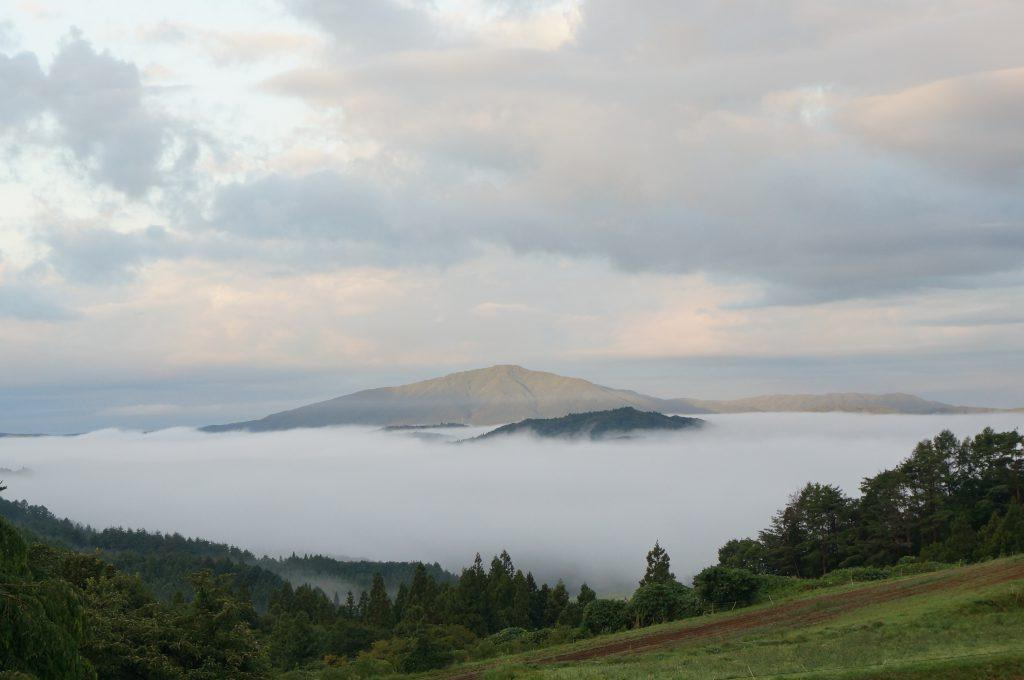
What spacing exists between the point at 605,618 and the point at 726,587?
31.5ft

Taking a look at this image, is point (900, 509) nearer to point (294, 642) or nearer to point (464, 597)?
point (464, 597)

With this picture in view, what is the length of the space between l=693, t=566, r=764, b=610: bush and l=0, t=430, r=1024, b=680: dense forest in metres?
0.08

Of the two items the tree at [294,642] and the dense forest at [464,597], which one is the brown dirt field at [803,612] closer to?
the dense forest at [464,597]

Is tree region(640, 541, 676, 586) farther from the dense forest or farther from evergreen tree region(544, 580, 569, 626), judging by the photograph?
evergreen tree region(544, 580, 569, 626)

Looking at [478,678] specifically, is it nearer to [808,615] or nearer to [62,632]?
[808,615]

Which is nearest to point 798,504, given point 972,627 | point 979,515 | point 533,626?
point 979,515

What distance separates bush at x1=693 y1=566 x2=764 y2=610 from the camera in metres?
52.1

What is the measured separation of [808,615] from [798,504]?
45.5 meters

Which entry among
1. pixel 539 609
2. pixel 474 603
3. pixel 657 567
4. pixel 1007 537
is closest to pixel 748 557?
pixel 657 567

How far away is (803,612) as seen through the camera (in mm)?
40844

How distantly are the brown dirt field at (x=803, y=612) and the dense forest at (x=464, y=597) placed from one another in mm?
7869

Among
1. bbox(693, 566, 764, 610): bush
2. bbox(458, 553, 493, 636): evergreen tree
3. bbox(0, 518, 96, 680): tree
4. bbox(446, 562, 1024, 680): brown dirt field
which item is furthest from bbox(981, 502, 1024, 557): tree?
bbox(0, 518, 96, 680): tree

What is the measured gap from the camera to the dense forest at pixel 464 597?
1689cm

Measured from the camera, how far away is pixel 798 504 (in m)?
82.7
